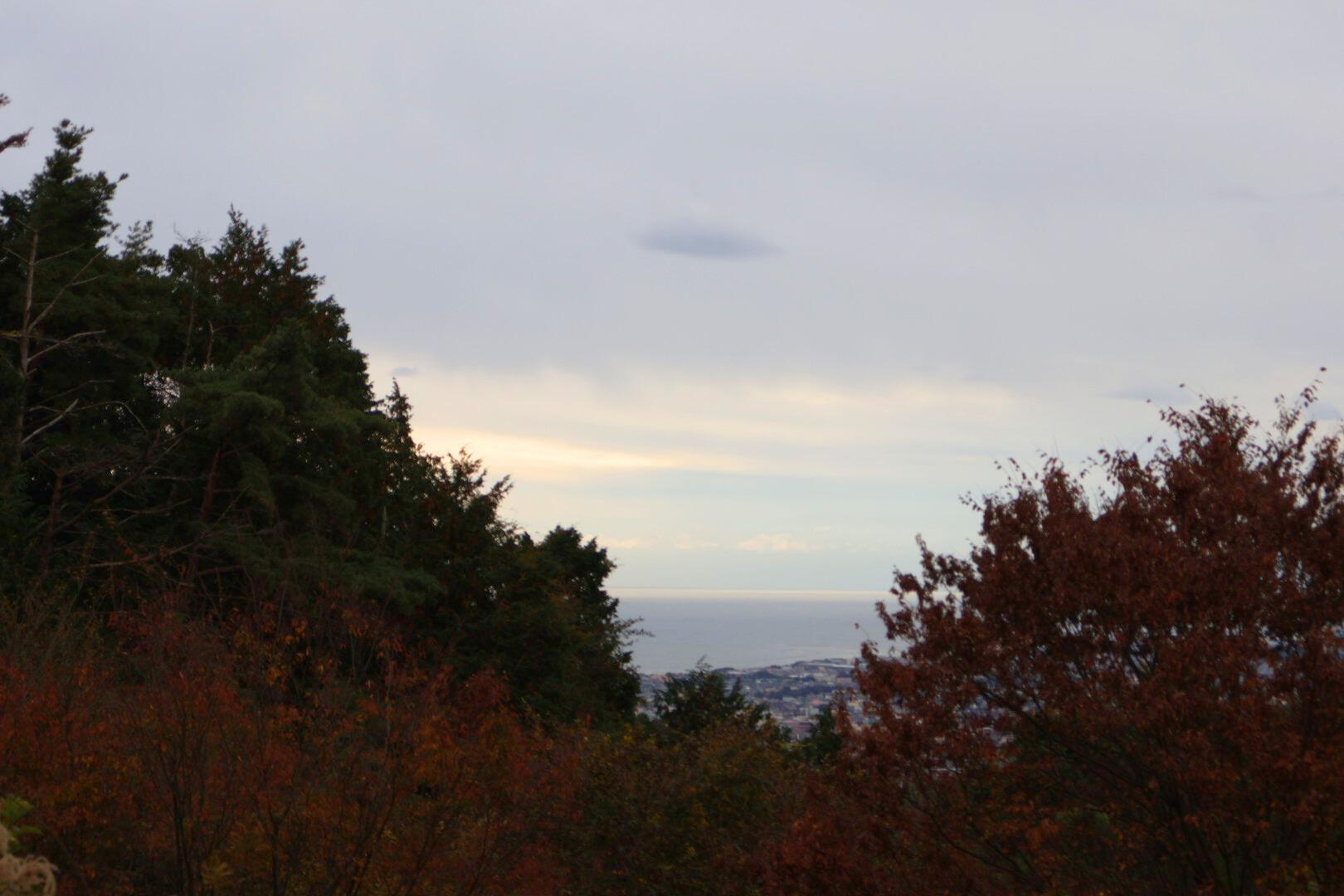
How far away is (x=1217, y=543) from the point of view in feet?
26.3

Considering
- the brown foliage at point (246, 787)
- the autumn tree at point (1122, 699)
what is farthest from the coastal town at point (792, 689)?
the autumn tree at point (1122, 699)

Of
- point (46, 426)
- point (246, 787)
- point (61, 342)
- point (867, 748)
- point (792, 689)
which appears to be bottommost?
point (792, 689)

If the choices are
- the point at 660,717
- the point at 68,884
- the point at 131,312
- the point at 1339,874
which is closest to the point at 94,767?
the point at 68,884

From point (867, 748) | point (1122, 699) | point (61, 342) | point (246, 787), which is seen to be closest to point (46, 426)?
point (61, 342)

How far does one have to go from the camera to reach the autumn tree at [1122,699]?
7254mm

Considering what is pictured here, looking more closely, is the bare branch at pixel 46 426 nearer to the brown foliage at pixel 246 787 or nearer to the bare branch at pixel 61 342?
the bare branch at pixel 61 342

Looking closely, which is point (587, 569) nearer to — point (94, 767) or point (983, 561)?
point (94, 767)

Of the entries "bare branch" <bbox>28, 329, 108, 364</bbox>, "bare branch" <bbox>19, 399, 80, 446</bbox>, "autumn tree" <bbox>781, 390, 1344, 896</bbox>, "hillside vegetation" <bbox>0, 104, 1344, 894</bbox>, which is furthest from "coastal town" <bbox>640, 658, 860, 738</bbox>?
"autumn tree" <bbox>781, 390, 1344, 896</bbox>

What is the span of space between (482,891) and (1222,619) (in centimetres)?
744

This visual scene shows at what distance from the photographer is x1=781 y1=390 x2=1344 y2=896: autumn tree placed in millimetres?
7254

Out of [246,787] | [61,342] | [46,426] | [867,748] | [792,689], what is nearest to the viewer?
[867,748]

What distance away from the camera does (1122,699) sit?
7.53 meters

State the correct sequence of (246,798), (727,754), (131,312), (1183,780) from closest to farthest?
(1183,780), (246,798), (727,754), (131,312)

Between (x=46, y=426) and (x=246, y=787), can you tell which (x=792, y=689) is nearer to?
(x=46, y=426)
